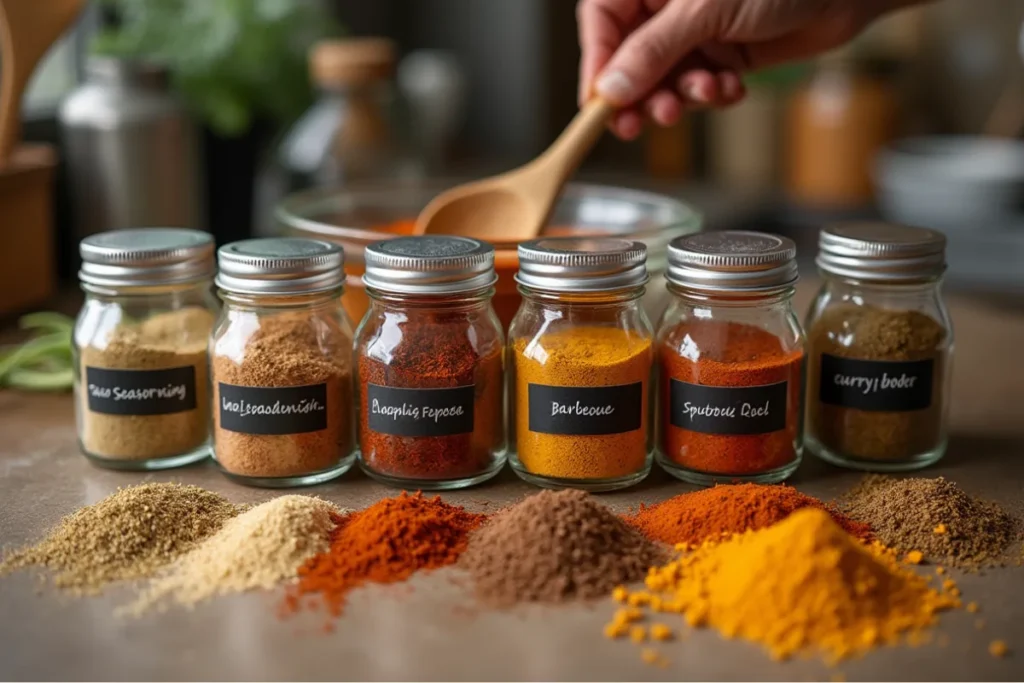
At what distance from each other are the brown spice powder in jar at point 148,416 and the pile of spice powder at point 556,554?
1.23 ft

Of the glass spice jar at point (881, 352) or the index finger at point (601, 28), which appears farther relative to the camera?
the index finger at point (601, 28)

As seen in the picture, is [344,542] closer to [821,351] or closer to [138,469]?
[138,469]

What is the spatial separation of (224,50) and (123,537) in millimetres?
1298

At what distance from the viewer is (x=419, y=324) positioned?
3.72ft

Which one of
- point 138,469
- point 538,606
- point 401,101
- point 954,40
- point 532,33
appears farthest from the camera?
point 954,40

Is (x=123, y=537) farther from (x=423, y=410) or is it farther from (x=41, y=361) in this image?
(x=41, y=361)

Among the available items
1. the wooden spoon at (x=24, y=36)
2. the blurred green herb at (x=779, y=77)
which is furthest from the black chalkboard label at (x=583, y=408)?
the blurred green herb at (x=779, y=77)

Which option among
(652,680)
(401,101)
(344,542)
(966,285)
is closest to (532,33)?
(401,101)

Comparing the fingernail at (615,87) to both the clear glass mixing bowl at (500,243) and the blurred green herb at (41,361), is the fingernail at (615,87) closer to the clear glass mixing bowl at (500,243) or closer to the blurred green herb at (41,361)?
the clear glass mixing bowl at (500,243)

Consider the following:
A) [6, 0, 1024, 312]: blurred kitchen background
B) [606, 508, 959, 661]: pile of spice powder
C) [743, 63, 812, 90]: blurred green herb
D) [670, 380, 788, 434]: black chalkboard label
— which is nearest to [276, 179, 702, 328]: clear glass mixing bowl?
[6, 0, 1024, 312]: blurred kitchen background

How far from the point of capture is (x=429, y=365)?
1.12 meters

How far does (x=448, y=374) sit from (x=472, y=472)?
11 centimetres

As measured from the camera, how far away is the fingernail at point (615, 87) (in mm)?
1451

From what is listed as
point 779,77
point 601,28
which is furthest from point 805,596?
point 779,77
